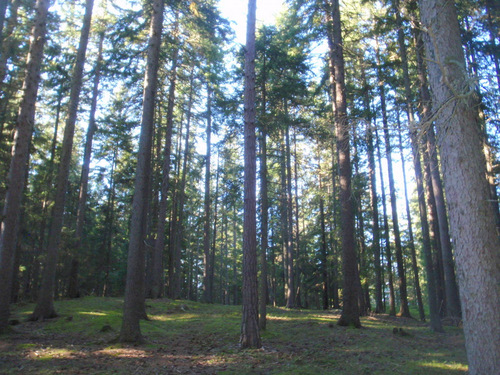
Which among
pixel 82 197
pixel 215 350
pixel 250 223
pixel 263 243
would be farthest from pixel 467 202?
pixel 82 197

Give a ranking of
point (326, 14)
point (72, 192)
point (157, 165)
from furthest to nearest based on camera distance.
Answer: point (72, 192) → point (157, 165) → point (326, 14)

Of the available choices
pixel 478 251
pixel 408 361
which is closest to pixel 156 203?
pixel 408 361

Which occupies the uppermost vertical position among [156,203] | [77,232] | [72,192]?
[72,192]

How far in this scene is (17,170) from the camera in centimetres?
1007

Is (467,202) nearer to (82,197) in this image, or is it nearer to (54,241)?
(54,241)

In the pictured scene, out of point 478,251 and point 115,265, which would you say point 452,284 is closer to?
point 478,251

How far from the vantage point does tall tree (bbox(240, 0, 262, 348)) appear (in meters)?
8.59

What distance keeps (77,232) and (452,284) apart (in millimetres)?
19762

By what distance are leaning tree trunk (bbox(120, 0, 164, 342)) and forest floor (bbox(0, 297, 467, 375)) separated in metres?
0.55

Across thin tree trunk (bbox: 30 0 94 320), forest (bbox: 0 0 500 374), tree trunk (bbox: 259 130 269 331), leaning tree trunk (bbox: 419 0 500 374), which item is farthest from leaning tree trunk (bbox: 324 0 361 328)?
thin tree trunk (bbox: 30 0 94 320)

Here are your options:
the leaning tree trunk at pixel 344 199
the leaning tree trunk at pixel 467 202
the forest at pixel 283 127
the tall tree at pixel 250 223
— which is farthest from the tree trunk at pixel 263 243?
the leaning tree trunk at pixel 467 202

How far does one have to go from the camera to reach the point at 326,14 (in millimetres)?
15055

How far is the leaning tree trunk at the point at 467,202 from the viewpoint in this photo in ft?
15.3

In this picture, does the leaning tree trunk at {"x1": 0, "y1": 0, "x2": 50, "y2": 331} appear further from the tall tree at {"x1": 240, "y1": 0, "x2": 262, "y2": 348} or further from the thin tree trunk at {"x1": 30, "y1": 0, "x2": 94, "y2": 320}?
the tall tree at {"x1": 240, "y1": 0, "x2": 262, "y2": 348}
